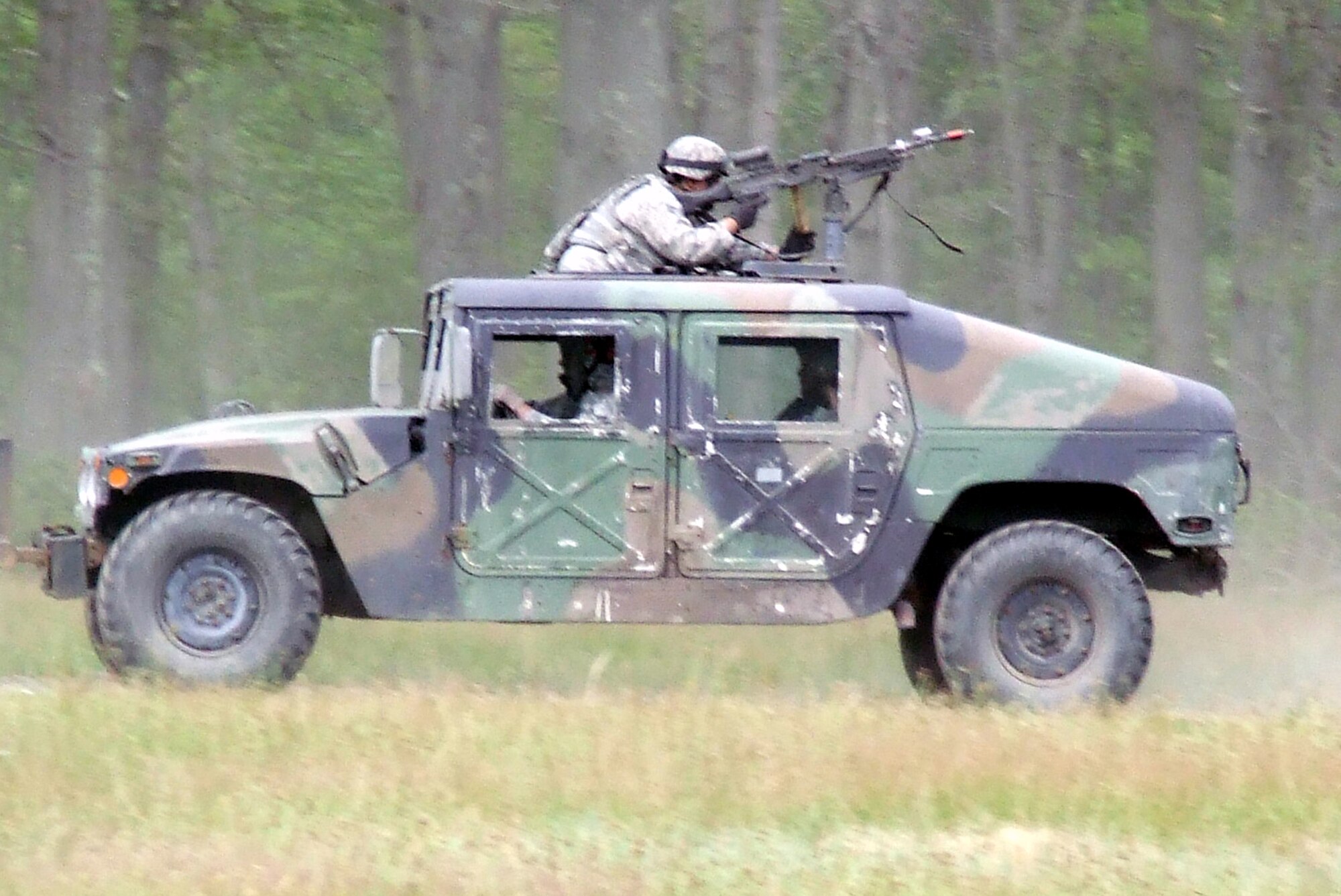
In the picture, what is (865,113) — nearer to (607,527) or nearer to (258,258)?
(607,527)

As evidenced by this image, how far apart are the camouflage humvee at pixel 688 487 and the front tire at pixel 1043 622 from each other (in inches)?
0.4

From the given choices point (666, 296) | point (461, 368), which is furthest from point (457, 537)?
point (666, 296)

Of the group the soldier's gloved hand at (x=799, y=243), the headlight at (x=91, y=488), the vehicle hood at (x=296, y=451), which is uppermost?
the soldier's gloved hand at (x=799, y=243)

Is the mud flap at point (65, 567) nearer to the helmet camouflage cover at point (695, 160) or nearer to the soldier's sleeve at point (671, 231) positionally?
the soldier's sleeve at point (671, 231)

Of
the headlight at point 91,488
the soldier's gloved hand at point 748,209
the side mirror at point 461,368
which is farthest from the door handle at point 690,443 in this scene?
the headlight at point 91,488

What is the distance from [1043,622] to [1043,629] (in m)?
0.03

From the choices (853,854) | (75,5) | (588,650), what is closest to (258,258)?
(75,5)

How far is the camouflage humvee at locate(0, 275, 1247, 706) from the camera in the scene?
9.82 metres

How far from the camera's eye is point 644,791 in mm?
7910

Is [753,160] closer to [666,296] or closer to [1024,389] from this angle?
[666,296]

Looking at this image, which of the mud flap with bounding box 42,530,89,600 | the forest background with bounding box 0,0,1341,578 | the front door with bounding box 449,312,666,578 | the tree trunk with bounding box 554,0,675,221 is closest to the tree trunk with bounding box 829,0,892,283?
the forest background with bounding box 0,0,1341,578

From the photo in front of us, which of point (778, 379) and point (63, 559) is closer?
point (63, 559)

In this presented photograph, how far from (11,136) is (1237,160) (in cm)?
1176

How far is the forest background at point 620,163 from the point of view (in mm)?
18203
